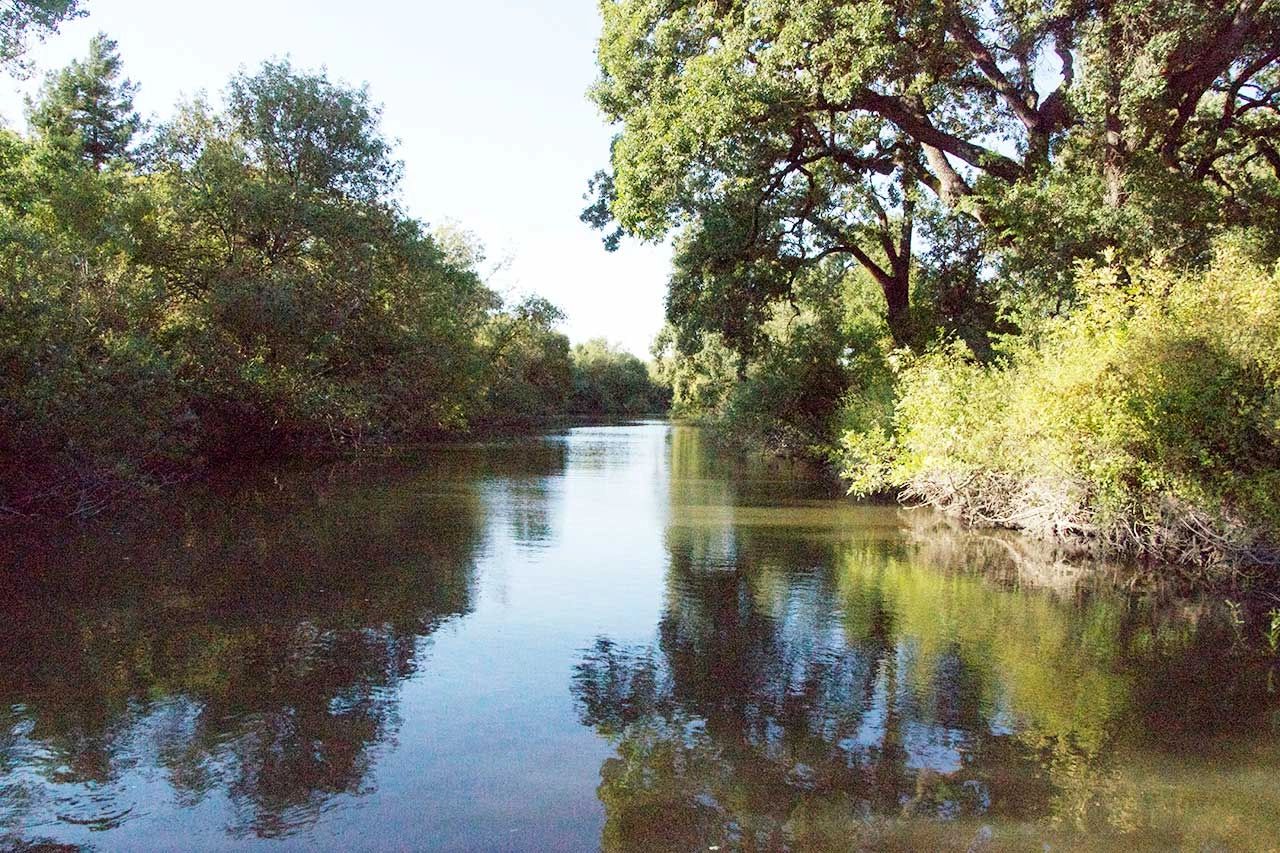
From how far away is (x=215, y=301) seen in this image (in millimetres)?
27781

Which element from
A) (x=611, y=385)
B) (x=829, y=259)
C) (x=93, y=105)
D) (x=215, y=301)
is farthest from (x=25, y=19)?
(x=611, y=385)

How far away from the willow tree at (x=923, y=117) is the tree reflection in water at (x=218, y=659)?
1035cm

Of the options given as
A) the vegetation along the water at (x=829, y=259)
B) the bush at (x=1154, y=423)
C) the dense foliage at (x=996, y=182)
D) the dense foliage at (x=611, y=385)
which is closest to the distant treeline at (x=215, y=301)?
the vegetation along the water at (x=829, y=259)

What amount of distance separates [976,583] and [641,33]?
15277 mm

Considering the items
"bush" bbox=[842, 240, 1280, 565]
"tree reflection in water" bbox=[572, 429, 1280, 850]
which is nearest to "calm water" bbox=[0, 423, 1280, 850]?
"tree reflection in water" bbox=[572, 429, 1280, 850]

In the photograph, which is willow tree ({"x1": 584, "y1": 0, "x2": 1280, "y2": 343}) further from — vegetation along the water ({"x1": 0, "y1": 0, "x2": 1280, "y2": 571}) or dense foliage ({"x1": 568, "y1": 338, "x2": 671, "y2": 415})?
dense foliage ({"x1": 568, "y1": 338, "x2": 671, "y2": 415})

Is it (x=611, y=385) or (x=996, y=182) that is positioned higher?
(x=996, y=182)

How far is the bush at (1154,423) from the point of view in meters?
12.5

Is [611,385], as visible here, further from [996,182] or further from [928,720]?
[928,720]

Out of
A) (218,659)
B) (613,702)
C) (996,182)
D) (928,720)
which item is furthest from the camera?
(996,182)

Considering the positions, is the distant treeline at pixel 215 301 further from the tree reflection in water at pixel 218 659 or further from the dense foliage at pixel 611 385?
the dense foliage at pixel 611 385

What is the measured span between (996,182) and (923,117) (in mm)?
2574

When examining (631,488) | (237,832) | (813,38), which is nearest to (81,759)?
(237,832)

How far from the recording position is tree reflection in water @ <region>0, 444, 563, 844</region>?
6176mm
